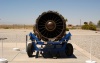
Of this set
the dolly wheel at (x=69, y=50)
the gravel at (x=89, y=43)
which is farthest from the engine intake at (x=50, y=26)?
the gravel at (x=89, y=43)

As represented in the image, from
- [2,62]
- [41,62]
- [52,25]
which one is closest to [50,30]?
[52,25]

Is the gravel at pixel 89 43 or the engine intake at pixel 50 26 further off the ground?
the engine intake at pixel 50 26

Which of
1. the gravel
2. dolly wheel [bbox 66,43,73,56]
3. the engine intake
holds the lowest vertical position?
the gravel

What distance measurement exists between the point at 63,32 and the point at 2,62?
4.35 m

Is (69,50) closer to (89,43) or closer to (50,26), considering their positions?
(50,26)

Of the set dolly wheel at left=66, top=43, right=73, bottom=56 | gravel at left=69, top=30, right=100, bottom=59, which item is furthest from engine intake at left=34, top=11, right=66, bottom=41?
gravel at left=69, top=30, right=100, bottom=59

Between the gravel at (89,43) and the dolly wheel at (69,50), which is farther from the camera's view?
the gravel at (89,43)

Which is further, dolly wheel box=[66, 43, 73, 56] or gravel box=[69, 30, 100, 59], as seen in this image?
gravel box=[69, 30, 100, 59]

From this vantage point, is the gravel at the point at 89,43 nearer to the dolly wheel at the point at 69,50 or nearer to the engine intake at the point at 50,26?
the dolly wheel at the point at 69,50

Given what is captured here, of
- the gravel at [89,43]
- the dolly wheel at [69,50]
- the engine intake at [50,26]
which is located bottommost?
the gravel at [89,43]

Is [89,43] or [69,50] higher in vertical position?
[69,50]

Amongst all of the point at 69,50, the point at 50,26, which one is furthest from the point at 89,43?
the point at 50,26

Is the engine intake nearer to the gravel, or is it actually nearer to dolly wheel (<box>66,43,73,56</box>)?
dolly wheel (<box>66,43,73,56</box>)

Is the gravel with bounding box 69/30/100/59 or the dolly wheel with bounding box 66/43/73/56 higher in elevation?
the dolly wheel with bounding box 66/43/73/56
